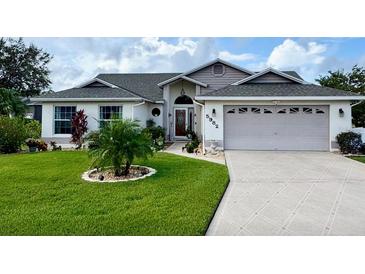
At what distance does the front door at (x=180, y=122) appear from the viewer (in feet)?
69.7

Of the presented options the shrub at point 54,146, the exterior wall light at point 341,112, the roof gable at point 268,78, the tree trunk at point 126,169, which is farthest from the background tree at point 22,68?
the exterior wall light at point 341,112

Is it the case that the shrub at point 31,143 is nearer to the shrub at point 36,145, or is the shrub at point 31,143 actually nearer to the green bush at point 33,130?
the shrub at point 36,145

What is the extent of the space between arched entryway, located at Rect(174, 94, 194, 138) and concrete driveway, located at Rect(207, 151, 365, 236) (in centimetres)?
1006

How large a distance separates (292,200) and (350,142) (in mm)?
9313

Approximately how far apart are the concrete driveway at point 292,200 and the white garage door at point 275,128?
3.65m

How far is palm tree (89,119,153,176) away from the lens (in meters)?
8.59

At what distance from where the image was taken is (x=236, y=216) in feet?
18.7

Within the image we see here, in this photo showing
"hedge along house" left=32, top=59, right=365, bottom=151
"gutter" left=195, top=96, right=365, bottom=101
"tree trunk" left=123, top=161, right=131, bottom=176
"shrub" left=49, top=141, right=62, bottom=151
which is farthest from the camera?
"shrub" left=49, top=141, right=62, bottom=151

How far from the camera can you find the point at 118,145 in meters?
8.63

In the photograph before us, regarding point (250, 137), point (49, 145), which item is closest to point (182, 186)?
point (250, 137)

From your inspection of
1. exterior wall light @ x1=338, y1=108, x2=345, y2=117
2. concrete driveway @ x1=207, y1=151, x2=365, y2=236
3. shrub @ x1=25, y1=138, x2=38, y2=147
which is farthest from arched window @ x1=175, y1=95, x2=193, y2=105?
concrete driveway @ x1=207, y1=151, x2=365, y2=236

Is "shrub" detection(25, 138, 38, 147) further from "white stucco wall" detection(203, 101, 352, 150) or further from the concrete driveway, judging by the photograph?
the concrete driveway
